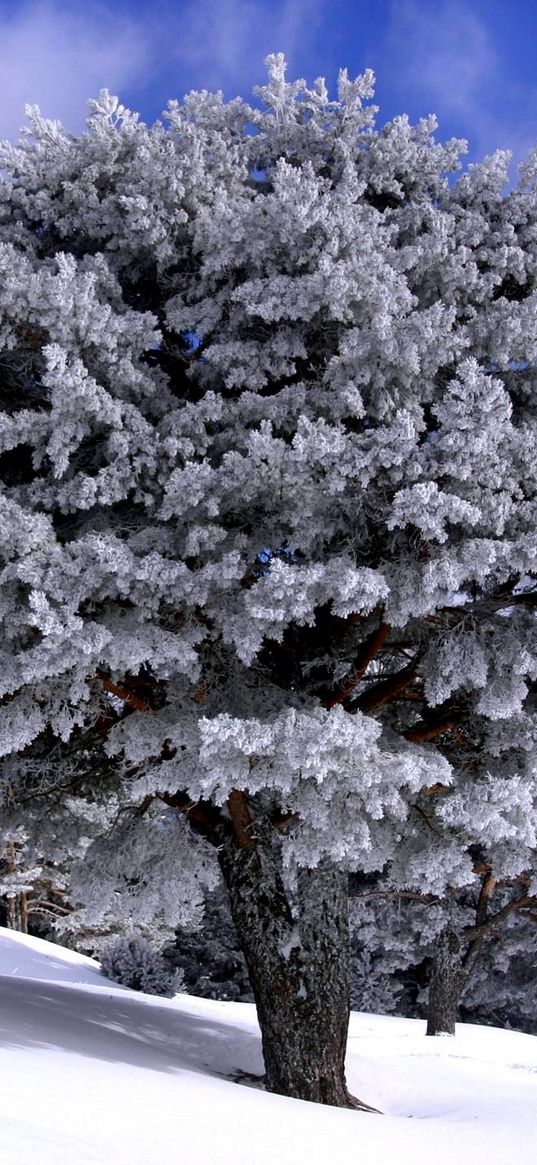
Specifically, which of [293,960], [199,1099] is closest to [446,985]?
[293,960]

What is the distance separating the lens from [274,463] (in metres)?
5.66

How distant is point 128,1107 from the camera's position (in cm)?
489

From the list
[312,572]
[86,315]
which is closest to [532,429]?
[312,572]

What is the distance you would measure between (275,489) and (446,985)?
12551 millimetres

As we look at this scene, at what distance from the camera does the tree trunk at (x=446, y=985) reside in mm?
15406

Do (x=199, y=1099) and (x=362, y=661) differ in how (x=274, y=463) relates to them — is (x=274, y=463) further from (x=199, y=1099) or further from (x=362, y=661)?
(x=199, y=1099)

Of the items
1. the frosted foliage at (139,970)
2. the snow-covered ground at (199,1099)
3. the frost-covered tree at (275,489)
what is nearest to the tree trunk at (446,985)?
the snow-covered ground at (199,1099)

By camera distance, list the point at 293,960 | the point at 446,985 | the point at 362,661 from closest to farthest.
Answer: the point at 362,661 < the point at 293,960 < the point at 446,985

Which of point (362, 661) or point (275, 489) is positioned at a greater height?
point (275, 489)

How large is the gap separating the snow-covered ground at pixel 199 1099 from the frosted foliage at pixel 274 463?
4.88 feet

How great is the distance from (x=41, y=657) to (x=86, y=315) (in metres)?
2.07

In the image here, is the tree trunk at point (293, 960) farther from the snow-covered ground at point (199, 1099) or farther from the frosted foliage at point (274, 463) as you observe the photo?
the snow-covered ground at point (199, 1099)

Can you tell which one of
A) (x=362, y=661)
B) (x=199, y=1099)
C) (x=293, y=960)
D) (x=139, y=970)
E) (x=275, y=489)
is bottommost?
(x=139, y=970)

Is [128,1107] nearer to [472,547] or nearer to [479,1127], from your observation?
[479,1127]
